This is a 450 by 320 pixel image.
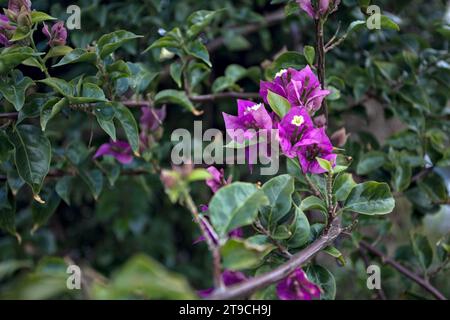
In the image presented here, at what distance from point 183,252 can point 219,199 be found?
1.68m

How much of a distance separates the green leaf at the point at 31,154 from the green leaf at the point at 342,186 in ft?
1.89

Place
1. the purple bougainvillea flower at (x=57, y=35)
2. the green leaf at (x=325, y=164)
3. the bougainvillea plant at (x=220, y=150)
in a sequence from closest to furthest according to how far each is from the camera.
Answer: the bougainvillea plant at (x=220, y=150) < the green leaf at (x=325, y=164) < the purple bougainvillea flower at (x=57, y=35)

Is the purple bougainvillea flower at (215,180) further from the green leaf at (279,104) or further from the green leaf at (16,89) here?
the green leaf at (16,89)

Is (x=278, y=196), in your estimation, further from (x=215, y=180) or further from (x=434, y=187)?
(x=434, y=187)

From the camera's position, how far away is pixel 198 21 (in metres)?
1.26

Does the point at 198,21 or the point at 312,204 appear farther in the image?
the point at 198,21

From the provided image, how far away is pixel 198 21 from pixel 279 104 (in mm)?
458

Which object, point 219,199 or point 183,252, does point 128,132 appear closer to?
point 219,199

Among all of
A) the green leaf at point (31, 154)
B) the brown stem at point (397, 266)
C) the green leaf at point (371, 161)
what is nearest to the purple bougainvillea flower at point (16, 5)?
the green leaf at point (31, 154)

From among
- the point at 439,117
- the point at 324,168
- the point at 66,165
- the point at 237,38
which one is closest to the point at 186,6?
the point at 237,38

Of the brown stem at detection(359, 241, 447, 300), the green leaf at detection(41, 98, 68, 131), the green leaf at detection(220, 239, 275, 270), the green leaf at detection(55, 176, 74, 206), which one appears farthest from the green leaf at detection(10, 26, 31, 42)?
the brown stem at detection(359, 241, 447, 300)

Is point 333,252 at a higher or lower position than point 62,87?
lower

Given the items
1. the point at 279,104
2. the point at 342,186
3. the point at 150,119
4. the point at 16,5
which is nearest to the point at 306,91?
the point at 279,104

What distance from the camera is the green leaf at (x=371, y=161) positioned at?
1.31 metres
